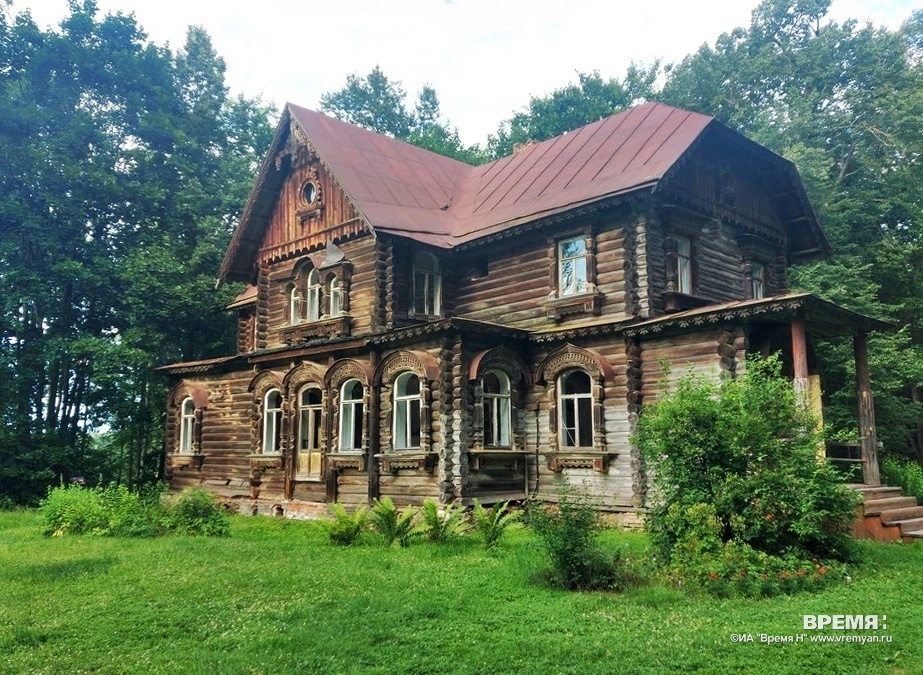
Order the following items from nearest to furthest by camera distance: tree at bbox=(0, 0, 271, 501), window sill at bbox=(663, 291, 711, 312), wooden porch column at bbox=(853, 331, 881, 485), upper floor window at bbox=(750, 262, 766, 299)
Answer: wooden porch column at bbox=(853, 331, 881, 485), window sill at bbox=(663, 291, 711, 312), upper floor window at bbox=(750, 262, 766, 299), tree at bbox=(0, 0, 271, 501)

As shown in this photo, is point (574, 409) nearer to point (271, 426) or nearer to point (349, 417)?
point (349, 417)

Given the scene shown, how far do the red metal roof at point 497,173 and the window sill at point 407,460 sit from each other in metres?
5.31

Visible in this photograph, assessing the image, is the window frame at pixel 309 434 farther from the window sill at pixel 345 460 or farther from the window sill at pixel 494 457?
the window sill at pixel 494 457

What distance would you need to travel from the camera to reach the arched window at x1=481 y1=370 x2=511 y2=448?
1623cm

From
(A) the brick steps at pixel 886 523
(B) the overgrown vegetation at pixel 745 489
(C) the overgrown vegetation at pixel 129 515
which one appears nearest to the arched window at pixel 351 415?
(C) the overgrown vegetation at pixel 129 515

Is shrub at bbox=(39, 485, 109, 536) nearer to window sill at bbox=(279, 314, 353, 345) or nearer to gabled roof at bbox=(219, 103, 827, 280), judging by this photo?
window sill at bbox=(279, 314, 353, 345)

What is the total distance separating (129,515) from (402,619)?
9219 mm

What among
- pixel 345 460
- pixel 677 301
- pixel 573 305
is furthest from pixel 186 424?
pixel 677 301

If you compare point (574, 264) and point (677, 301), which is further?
point (574, 264)

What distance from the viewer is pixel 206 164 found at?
3219cm

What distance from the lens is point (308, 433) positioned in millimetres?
19250

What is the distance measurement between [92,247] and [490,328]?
65.6 feet

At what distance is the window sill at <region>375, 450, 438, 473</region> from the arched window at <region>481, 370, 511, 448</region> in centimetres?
130

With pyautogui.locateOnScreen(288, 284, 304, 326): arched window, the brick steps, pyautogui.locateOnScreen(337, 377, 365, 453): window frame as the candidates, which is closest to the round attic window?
pyautogui.locateOnScreen(288, 284, 304, 326): arched window
